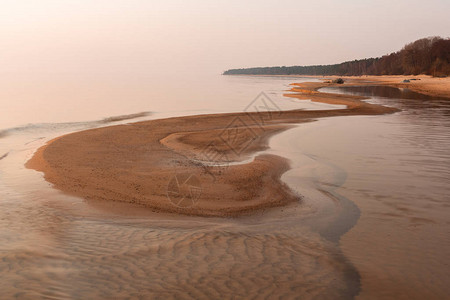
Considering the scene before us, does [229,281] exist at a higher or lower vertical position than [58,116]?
lower

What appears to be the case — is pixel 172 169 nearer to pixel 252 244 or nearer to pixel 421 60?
pixel 252 244

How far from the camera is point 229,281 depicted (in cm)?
561

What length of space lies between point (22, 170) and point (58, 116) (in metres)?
19.4

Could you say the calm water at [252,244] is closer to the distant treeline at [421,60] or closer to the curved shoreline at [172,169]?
the curved shoreline at [172,169]

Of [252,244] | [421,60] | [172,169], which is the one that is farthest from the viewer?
[421,60]

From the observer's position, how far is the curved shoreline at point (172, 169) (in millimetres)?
9789

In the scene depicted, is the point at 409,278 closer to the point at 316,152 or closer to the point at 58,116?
the point at 316,152

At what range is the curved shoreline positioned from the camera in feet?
32.1

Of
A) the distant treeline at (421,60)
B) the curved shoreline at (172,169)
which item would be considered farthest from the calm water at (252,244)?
the distant treeline at (421,60)

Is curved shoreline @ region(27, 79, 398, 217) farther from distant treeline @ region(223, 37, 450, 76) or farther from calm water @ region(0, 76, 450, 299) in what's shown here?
distant treeline @ region(223, 37, 450, 76)

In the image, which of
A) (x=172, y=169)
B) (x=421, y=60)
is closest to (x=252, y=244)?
(x=172, y=169)

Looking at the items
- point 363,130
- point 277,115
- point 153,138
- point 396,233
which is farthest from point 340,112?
point 396,233

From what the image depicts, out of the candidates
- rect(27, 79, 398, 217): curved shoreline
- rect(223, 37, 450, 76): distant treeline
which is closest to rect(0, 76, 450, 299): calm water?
rect(27, 79, 398, 217): curved shoreline

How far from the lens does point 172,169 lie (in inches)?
498
